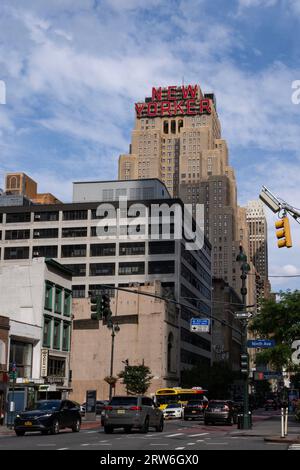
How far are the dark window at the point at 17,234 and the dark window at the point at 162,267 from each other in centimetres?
2419

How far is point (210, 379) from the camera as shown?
98.4 m

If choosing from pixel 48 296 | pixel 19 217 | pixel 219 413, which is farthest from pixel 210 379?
pixel 219 413

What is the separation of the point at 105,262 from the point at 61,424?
87.9m

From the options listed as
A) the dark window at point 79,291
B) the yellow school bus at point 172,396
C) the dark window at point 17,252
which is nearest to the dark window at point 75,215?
the dark window at point 17,252

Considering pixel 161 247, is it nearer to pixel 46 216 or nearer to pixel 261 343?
pixel 46 216

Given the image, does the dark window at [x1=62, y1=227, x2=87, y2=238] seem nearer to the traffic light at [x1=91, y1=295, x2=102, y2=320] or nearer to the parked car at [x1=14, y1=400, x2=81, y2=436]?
the parked car at [x1=14, y1=400, x2=81, y2=436]

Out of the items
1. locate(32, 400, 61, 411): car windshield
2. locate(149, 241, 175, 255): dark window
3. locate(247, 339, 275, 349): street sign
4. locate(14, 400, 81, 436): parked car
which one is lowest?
locate(14, 400, 81, 436): parked car

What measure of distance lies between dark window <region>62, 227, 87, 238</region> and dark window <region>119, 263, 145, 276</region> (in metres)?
9.21

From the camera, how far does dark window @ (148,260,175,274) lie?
11469 cm

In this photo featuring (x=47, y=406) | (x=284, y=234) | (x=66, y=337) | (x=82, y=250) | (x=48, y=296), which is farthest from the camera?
(x=82, y=250)

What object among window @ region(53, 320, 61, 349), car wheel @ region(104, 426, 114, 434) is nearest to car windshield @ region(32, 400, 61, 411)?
car wheel @ region(104, 426, 114, 434)

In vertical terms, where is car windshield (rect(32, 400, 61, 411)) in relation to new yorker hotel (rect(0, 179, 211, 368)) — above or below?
below

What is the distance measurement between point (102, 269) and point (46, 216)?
14645 mm
